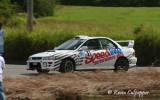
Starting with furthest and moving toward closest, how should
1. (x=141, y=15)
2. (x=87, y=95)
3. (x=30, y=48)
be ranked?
1. (x=141, y=15)
2. (x=30, y=48)
3. (x=87, y=95)

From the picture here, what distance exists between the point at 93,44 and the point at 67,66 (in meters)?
1.84

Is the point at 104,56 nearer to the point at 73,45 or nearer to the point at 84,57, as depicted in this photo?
the point at 84,57

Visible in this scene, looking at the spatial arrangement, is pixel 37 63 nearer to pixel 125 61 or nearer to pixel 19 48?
pixel 125 61

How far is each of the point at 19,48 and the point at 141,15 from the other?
55.9 m

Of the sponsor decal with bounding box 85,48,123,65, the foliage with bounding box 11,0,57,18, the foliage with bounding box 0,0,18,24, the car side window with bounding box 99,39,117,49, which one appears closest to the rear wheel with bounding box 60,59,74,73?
the sponsor decal with bounding box 85,48,123,65

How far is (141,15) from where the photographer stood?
280 feet

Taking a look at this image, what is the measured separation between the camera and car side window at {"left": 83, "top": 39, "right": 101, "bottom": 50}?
826 inches

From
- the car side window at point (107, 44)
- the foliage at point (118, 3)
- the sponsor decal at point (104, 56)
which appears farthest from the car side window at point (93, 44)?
the foliage at point (118, 3)

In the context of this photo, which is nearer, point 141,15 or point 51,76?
point 51,76

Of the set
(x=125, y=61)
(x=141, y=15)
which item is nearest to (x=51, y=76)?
(x=125, y=61)

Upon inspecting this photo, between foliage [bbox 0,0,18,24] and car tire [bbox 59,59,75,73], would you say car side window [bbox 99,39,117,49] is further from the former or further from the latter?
foliage [bbox 0,0,18,24]

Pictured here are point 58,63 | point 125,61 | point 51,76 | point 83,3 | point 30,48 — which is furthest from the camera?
point 83,3

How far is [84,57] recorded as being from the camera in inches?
805

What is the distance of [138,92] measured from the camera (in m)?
11.5
